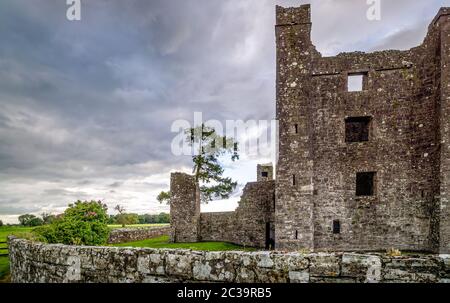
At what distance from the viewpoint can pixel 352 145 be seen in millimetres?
15656

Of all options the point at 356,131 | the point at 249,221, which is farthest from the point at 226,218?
the point at 356,131

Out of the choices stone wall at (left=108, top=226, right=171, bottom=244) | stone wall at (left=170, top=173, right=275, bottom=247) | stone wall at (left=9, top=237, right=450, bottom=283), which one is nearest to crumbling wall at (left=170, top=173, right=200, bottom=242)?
stone wall at (left=170, top=173, right=275, bottom=247)

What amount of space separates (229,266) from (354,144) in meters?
13.2

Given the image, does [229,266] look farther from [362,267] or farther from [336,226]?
[336,226]

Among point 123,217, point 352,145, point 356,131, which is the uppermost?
point 356,131

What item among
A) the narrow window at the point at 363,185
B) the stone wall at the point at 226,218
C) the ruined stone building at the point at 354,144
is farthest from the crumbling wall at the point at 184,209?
the narrow window at the point at 363,185

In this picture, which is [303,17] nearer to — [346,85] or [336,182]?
[346,85]

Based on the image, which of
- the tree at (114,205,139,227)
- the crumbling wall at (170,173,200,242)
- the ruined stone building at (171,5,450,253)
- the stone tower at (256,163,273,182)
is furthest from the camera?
the tree at (114,205,139,227)

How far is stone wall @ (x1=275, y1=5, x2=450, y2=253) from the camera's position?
1472cm

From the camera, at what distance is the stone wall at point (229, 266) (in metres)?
4.01

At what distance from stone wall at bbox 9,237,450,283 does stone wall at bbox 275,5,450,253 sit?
424 inches

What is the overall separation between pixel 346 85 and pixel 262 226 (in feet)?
31.3

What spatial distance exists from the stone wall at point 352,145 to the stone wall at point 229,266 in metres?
10.8

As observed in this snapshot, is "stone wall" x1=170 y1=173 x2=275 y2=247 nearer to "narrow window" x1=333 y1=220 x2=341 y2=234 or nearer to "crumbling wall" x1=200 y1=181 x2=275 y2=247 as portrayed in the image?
"crumbling wall" x1=200 y1=181 x2=275 y2=247
